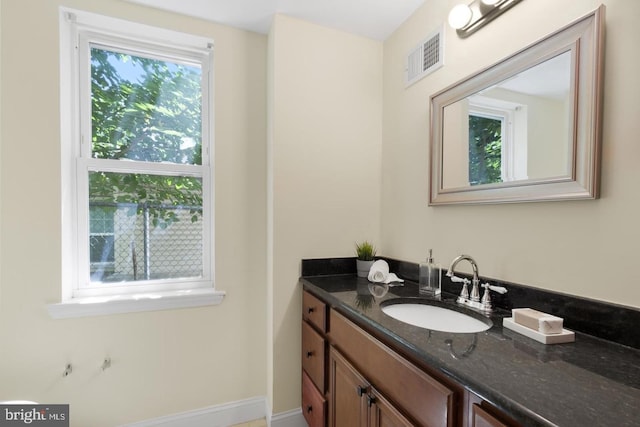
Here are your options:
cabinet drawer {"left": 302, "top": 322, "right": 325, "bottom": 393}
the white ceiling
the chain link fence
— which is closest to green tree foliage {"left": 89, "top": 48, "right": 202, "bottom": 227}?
the chain link fence

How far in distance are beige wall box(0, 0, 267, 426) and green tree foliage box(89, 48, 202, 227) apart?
180 mm

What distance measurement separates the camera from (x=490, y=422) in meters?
0.58

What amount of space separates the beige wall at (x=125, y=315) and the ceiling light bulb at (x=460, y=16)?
3.63 feet

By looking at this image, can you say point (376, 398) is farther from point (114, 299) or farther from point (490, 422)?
point (114, 299)

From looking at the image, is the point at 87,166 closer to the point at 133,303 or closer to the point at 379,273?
the point at 133,303

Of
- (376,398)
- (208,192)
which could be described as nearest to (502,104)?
(376,398)

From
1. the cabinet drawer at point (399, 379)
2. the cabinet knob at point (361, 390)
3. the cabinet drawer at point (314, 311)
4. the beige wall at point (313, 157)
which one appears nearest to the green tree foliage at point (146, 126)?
the beige wall at point (313, 157)

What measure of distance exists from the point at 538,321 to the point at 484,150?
688 millimetres

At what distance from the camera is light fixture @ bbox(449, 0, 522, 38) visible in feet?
3.71

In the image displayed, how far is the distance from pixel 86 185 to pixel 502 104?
6.79 feet

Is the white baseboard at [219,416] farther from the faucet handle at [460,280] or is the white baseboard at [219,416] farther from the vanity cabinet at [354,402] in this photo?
the faucet handle at [460,280]

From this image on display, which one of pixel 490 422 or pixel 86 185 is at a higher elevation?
pixel 86 185

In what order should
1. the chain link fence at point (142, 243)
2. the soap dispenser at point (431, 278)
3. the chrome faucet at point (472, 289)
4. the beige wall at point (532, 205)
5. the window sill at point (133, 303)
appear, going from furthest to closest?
the chain link fence at point (142, 243), the window sill at point (133, 303), the soap dispenser at point (431, 278), the chrome faucet at point (472, 289), the beige wall at point (532, 205)

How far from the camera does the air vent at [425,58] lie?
4.59 feet
